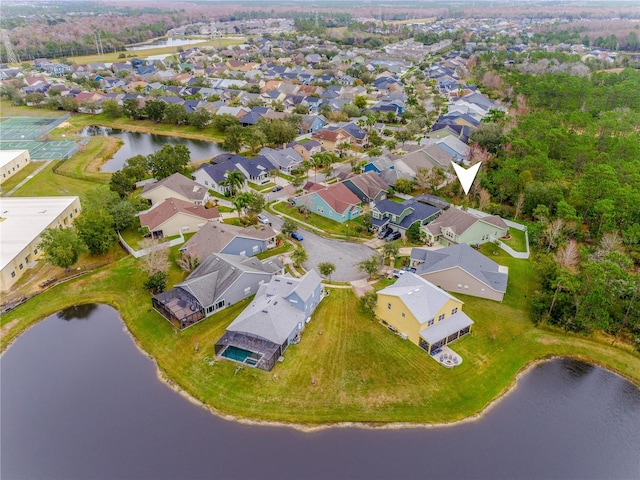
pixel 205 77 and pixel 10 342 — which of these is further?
pixel 205 77

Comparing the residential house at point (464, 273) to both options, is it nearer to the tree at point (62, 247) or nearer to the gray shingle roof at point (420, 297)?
the gray shingle roof at point (420, 297)

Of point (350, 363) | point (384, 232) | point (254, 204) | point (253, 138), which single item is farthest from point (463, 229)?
point (253, 138)

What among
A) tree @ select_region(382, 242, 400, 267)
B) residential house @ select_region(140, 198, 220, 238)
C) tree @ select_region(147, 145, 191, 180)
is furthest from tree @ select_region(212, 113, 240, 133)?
tree @ select_region(382, 242, 400, 267)

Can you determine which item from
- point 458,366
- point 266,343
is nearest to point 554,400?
point 458,366

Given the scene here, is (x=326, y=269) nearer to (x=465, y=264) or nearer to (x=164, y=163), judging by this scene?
(x=465, y=264)

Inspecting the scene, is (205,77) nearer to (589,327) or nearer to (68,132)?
(68,132)
